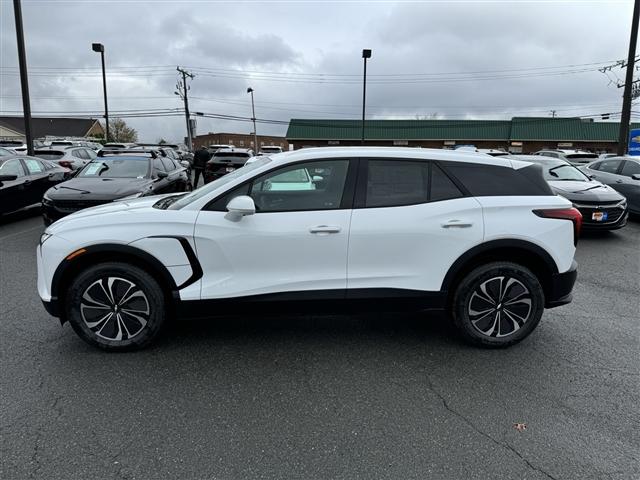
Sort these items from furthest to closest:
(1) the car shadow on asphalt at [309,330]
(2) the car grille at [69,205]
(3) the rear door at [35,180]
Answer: (3) the rear door at [35,180] < (2) the car grille at [69,205] < (1) the car shadow on asphalt at [309,330]

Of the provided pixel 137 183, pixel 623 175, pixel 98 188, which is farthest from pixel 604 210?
pixel 98 188

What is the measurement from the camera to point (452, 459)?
2648 millimetres

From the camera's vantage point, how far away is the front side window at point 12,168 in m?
9.90

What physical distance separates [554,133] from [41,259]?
166ft

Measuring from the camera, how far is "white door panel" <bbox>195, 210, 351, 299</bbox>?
3.69m

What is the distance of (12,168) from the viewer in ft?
33.3

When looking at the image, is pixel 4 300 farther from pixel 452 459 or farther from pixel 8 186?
pixel 8 186

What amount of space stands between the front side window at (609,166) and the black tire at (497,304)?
9772mm

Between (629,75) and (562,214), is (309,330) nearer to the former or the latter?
(562,214)

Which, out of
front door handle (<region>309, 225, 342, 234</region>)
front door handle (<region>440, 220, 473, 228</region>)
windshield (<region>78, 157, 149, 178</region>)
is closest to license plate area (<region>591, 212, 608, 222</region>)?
front door handle (<region>440, 220, 473, 228</region>)

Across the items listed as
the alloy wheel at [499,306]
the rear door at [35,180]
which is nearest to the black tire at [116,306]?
the alloy wheel at [499,306]

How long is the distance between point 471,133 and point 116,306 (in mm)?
47210

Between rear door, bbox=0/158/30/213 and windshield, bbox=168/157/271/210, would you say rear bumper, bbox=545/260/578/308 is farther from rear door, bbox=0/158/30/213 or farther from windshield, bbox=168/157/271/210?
rear door, bbox=0/158/30/213

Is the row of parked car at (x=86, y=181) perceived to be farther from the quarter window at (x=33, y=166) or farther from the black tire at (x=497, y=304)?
the black tire at (x=497, y=304)
